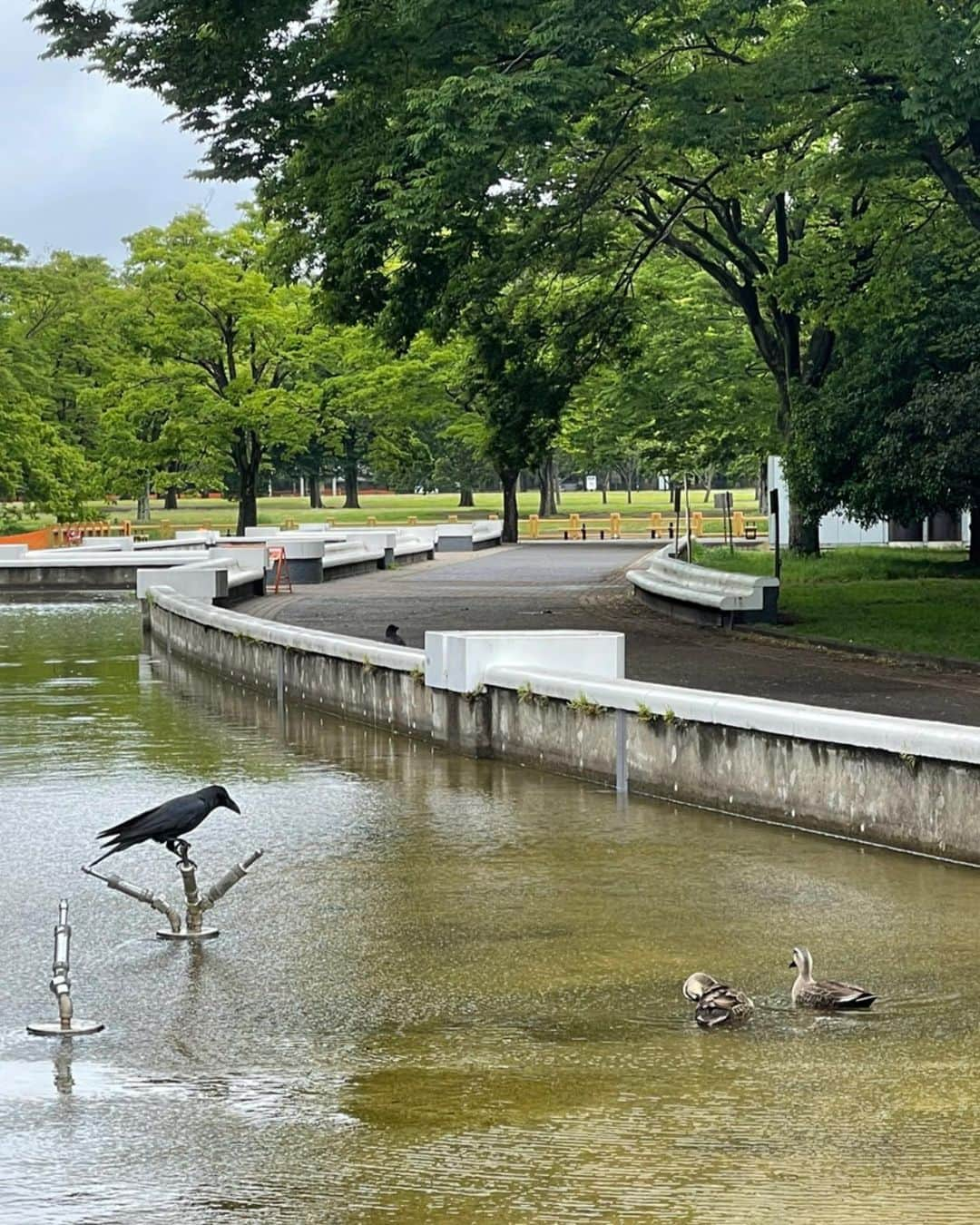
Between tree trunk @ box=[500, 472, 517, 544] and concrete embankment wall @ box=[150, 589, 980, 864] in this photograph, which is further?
tree trunk @ box=[500, 472, 517, 544]

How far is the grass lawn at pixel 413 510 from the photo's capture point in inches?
3415

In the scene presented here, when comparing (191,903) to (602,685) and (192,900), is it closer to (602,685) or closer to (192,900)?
(192,900)

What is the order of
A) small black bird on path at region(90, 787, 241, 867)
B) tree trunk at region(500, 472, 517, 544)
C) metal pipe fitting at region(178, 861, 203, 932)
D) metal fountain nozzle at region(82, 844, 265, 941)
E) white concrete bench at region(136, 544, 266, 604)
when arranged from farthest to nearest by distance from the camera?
tree trunk at region(500, 472, 517, 544)
white concrete bench at region(136, 544, 266, 604)
metal pipe fitting at region(178, 861, 203, 932)
metal fountain nozzle at region(82, 844, 265, 941)
small black bird on path at region(90, 787, 241, 867)

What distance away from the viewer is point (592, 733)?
48.2ft

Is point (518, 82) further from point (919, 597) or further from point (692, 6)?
point (919, 597)

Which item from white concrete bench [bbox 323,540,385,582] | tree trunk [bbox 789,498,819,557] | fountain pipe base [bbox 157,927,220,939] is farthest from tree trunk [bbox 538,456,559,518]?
fountain pipe base [bbox 157,927,220,939]

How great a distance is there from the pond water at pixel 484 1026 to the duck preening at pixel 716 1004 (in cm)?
12

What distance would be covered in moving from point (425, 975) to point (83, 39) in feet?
58.9

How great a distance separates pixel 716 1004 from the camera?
311 inches

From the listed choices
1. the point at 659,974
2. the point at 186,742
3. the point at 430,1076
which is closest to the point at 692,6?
the point at 186,742

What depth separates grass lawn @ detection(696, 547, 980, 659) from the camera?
2486cm

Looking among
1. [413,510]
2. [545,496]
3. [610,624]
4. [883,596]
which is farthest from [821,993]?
[545,496]

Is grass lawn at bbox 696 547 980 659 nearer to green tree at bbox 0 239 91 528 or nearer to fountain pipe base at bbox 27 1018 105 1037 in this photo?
fountain pipe base at bbox 27 1018 105 1037

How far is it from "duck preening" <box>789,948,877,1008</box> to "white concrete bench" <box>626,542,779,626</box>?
19885 mm
